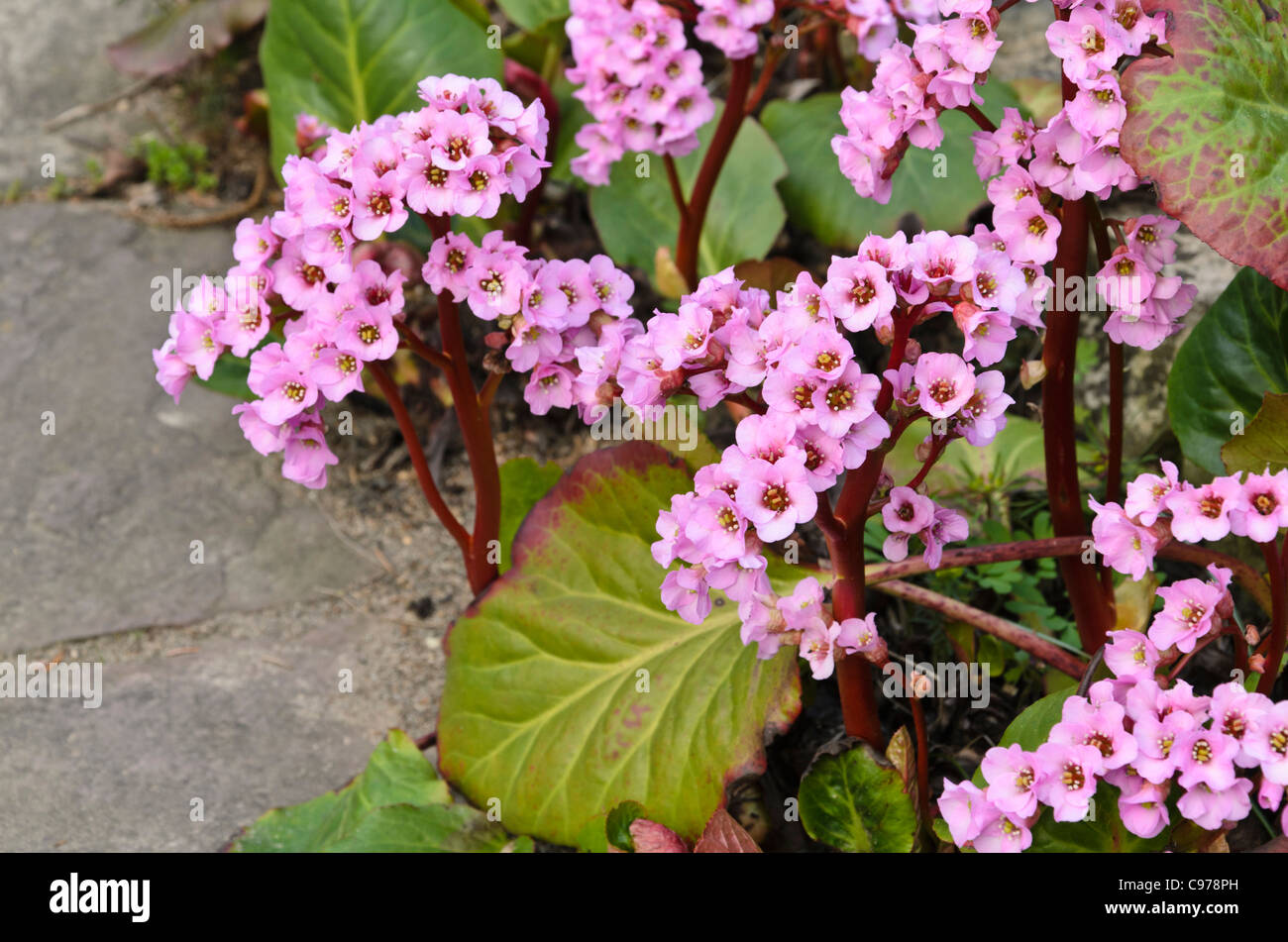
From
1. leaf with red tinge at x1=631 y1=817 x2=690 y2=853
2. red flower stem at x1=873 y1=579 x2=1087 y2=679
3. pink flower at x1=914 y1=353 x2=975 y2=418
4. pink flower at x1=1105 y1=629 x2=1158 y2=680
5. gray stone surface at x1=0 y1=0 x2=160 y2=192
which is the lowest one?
leaf with red tinge at x1=631 y1=817 x2=690 y2=853

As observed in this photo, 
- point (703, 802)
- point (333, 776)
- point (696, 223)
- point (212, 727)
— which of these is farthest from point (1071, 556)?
point (212, 727)

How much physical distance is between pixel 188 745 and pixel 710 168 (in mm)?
1350

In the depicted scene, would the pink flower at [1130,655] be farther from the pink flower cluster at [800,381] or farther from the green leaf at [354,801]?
the green leaf at [354,801]

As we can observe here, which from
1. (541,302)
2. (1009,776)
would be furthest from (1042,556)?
(541,302)

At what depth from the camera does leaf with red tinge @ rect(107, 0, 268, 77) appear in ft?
10.4

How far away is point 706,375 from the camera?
1438 mm

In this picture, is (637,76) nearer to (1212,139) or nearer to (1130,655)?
(1212,139)

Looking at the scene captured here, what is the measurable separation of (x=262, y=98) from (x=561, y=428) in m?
1.11

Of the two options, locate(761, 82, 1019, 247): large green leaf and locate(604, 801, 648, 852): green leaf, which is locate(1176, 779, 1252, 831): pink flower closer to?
locate(604, 801, 648, 852): green leaf

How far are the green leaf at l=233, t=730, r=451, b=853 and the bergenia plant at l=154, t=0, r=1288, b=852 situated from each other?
0.04m

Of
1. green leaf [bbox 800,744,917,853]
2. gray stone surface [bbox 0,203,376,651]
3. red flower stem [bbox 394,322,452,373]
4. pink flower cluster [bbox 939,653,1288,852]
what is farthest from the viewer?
gray stone surface [bbox 0,203,376,651]

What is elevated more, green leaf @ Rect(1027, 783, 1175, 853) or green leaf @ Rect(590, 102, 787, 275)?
green leaf @ Rect(590, 102, 787, 275)

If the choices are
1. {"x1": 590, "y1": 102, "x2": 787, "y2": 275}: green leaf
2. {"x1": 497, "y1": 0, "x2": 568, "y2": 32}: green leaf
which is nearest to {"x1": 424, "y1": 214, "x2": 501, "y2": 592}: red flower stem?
{"x1": 590, "y1": 102, "x2": 787, "y2": 275}: green leaf

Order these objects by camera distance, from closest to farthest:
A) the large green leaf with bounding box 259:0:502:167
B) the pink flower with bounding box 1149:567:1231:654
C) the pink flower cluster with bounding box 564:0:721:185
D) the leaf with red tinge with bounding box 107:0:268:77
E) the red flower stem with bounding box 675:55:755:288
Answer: the pink flower with bounding box 1149:567:1231:654, the pink flower cluster with bounding box 564:0:721:185, the red flower stem with bounding box 675:55:755:288, the large green leaf with bounding box 259:0:502:167, the leaf with red tinge with bounding box 107:0:268:77
